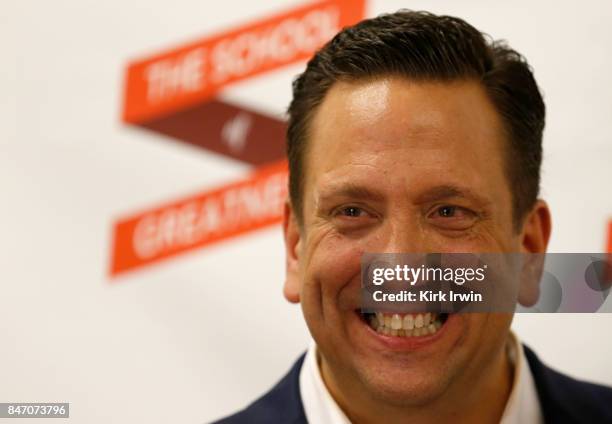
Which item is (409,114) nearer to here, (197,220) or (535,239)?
(535,239)

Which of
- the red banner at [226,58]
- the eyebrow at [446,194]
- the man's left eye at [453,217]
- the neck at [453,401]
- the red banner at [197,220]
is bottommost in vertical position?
the neck at [453,401]

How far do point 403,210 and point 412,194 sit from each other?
18 mm

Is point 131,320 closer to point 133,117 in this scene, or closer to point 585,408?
point 133,117

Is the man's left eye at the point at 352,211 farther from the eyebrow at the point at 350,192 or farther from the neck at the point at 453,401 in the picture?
the neck at the point at 453,401

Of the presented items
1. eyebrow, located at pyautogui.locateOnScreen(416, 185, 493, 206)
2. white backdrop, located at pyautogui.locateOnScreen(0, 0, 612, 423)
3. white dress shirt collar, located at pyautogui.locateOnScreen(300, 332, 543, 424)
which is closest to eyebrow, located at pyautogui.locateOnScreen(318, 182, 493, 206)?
eyebrow, located at pyautogui.locateOnScreen(416, 185, 493, 206)

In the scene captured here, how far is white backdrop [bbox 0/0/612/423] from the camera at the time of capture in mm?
1378

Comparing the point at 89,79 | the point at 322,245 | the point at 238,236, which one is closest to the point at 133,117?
the point at 89,79

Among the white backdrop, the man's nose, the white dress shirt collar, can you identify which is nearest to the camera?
the man's nose

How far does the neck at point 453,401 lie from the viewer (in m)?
0.98

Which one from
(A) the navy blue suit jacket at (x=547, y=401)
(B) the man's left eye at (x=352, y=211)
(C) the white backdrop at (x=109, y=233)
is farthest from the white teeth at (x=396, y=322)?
(C) the white backdrop at (x=109, y=233)

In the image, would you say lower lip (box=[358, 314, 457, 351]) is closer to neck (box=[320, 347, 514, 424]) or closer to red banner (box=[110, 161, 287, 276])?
neck (box=[320, 347, 514, 424])

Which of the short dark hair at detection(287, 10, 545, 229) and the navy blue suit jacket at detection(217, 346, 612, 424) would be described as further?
the navy blue suit jacket at detection(217, 346, 612, 424)

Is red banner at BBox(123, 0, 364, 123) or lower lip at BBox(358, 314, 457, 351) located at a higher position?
red banner at BBox(123, 0, 364, 123)

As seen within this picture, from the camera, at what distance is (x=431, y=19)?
98 cm
